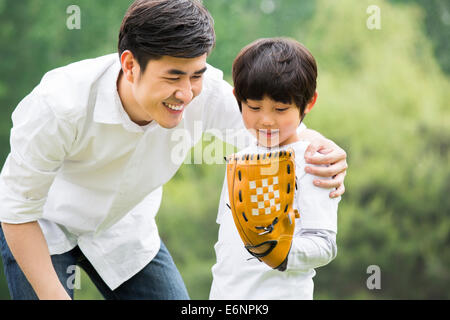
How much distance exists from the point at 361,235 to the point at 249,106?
13.6 feet

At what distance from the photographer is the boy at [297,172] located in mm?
1348

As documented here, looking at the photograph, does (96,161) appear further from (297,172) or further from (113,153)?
(297,172)

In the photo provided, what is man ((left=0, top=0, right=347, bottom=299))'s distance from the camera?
1.50 meters

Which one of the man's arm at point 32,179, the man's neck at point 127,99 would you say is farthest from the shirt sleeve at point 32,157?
the man's neck at point 127,99

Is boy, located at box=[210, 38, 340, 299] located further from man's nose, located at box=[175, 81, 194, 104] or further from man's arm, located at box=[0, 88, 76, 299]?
man's arm, located at box=[0, 88, 76, 299]

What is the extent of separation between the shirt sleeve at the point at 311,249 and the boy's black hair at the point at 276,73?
1.00 ft

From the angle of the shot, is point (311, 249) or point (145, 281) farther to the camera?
point (145, 281)

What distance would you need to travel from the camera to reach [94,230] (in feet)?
6.16

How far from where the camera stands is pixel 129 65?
→ 61.5 inches

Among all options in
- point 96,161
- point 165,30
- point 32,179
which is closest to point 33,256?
point 32,179

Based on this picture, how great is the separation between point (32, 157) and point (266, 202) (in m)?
0.64

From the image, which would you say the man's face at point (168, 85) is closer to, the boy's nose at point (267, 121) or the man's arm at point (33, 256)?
the boy's nose at point (267, 121)
